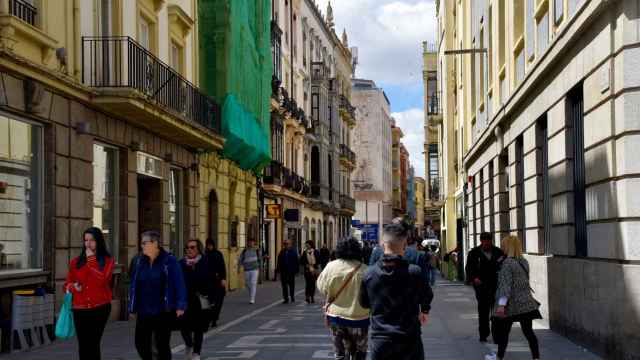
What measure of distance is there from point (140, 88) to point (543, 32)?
25.6ft

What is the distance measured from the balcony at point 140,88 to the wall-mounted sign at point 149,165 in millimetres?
634

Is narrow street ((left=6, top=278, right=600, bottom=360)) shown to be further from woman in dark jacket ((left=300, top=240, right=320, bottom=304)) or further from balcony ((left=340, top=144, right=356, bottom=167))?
balcony ((left=340, top=144, right=356, bottom=167))

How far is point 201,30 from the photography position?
29.3m

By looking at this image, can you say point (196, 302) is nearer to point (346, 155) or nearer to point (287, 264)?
point (287, 264)

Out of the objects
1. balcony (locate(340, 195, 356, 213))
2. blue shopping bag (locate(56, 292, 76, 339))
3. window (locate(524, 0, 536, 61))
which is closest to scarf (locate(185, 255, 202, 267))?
blue shopping bag (locate(56, 292, 76, 339))

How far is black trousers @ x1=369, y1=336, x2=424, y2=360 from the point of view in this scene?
23.1ft

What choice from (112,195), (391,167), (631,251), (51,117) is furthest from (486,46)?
(391,167)

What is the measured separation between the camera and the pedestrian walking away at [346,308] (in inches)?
353

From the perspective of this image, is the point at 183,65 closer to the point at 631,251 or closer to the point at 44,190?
the point at 44,190

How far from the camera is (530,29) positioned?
19953mm

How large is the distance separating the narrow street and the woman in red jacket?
3217mm

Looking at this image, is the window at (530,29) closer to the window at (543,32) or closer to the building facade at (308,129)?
the window at (543,32)

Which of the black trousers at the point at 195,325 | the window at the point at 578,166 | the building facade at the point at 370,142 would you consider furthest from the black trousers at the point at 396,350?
the building facade at the point at 370,142

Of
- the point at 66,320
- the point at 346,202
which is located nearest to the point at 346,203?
the point at 346,202
